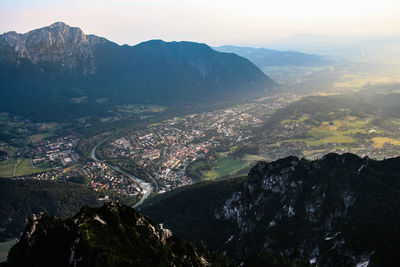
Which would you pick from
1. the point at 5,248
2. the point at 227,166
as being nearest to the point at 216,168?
the point at 227,166

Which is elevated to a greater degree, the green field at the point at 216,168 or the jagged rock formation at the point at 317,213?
the jagged rock formation at the point at 317,213

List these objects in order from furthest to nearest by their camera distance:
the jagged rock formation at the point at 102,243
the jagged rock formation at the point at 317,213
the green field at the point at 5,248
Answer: the green field at the point at 5,248 < the jagged rock formation at the point at 317,213 < the jagged rock formation at the point at 102,243

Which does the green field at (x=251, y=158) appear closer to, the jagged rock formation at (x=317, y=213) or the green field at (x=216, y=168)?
the green field at (x=216, y=168)

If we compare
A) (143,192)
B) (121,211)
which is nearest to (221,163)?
(143,192)

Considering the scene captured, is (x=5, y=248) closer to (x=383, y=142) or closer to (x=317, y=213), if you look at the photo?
(x=317, y=213)

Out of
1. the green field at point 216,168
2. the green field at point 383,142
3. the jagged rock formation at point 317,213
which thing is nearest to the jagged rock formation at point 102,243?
the jagged rock formation at point 317,213

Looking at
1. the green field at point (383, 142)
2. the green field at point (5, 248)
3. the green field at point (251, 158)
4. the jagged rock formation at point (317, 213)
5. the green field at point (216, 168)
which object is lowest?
the green field at point (5, 248)

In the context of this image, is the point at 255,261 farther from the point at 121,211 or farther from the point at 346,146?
the point at 346,146
